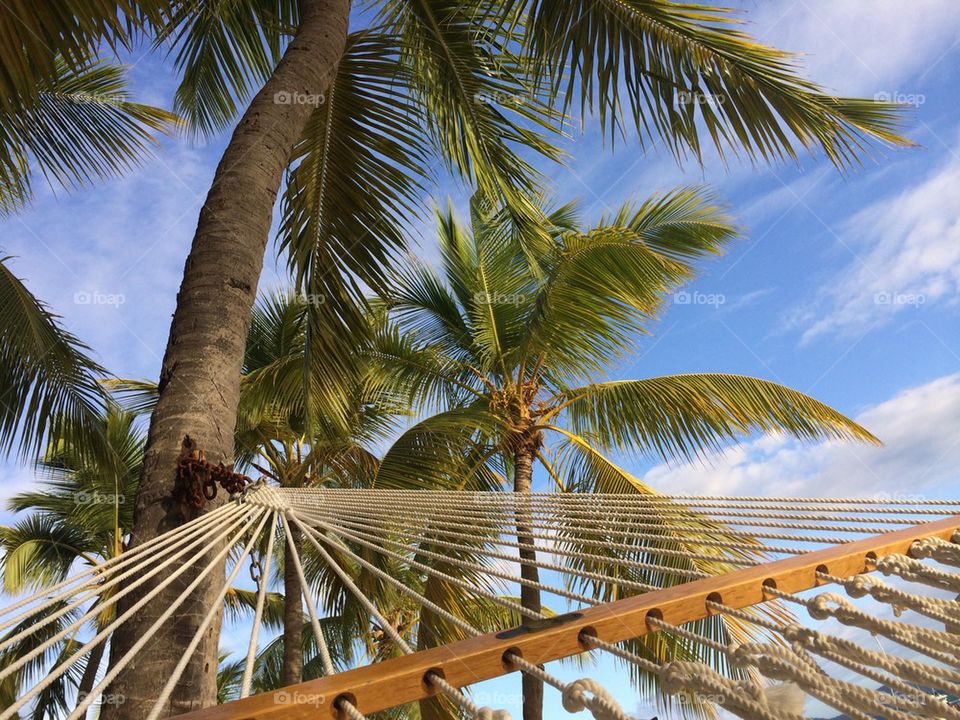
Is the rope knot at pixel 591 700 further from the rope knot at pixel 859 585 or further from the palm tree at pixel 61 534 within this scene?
the palm tree at pixel 61 534

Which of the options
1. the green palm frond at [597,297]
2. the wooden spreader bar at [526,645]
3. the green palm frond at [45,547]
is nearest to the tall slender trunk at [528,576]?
the green palm frond at [597,297]

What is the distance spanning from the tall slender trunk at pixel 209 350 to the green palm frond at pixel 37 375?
2431mm

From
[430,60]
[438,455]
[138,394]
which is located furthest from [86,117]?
[138,394]

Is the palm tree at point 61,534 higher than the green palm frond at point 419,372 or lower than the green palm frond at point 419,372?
lower

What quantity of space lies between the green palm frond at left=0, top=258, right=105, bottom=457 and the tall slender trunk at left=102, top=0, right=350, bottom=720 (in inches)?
95.7

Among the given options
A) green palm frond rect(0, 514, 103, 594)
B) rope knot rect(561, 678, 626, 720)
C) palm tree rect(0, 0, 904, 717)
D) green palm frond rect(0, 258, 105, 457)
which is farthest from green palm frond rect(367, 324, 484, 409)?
green palm frond rect(0, 514, 103, 594)

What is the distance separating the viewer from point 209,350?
194 centimetres

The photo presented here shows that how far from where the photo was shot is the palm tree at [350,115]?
1952mm

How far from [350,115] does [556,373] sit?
321 centimetres

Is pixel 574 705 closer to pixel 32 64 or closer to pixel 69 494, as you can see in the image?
pixel 32 64

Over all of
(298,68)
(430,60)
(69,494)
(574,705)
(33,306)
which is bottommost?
(574,705)

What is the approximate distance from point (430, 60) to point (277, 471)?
16.8ft

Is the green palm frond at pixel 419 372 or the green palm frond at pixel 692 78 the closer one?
the green palm frond at pixel 692 78

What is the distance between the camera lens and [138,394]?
28.6 feet
